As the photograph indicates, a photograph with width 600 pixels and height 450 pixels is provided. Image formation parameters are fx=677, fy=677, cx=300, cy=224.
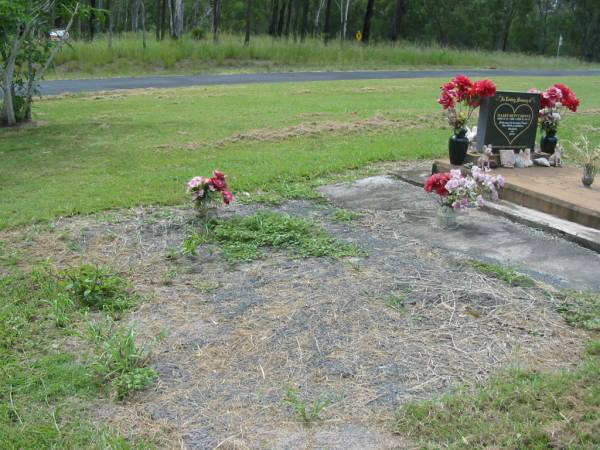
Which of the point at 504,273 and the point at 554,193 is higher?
the point at 554,193

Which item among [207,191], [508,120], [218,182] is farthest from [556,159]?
[207,191]

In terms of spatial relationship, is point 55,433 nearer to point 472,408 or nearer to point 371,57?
point 472,408

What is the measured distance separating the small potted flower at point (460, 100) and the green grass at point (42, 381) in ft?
16.2

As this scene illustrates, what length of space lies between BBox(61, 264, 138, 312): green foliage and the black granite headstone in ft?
16.1

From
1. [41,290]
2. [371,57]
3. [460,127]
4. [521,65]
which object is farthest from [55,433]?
[521,65]

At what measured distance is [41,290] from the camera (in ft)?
17.1

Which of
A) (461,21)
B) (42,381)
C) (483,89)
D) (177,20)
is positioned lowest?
(42,381)

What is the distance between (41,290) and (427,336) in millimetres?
2946

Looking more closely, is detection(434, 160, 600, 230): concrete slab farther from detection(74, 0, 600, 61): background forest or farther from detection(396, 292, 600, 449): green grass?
detection(74, 0, 600, 61): background forest

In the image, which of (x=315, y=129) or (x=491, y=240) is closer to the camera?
(x=491, y=240)

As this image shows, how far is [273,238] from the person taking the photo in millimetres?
6270

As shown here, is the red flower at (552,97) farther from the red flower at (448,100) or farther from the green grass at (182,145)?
the green grass at (182,145)

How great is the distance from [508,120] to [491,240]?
2.56 m

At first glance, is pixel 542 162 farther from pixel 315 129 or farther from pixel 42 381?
pixel 42 381
